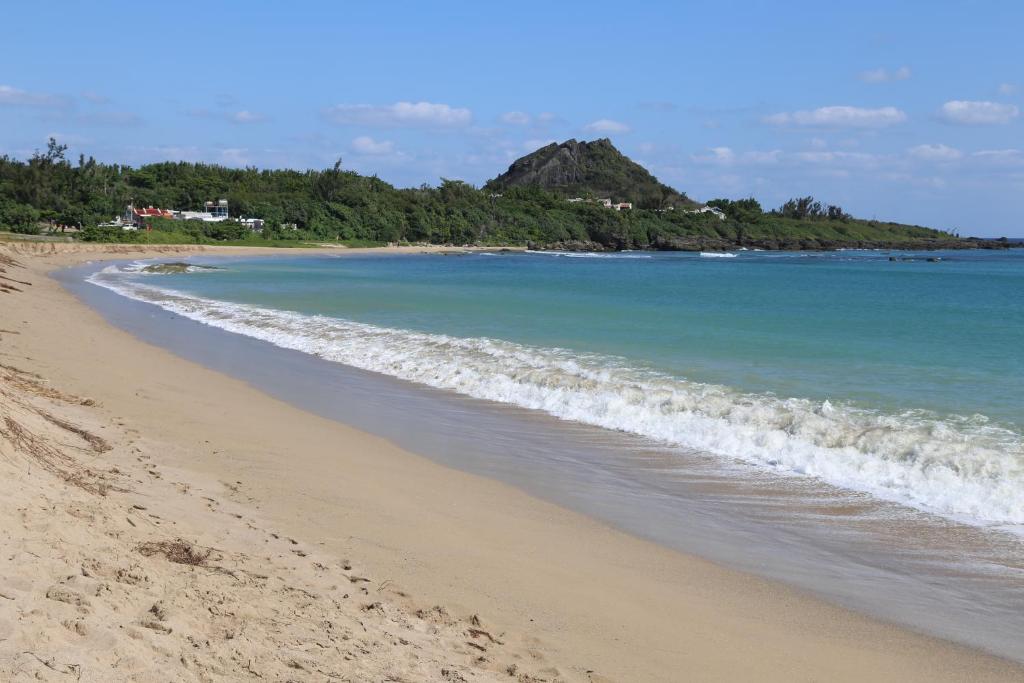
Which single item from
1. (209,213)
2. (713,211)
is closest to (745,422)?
(209,213)

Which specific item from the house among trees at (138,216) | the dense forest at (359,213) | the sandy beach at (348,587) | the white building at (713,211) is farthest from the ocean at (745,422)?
the white building at (713,211)

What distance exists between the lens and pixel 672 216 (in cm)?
15662

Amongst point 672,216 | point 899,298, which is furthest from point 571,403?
point 672,216

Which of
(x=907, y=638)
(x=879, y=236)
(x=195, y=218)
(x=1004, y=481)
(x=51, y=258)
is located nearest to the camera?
(x=907, y=638)

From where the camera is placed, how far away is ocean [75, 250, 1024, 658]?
6.19 meters

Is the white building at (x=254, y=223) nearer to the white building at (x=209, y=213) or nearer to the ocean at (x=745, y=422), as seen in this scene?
the white building at (x=209, y=213)

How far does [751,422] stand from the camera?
10.3 metres

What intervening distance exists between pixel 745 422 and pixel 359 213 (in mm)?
114123

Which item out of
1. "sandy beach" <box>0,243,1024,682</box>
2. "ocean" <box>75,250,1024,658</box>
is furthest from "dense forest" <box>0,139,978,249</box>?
"sandy beach" <box>0,243,1024,682</box>

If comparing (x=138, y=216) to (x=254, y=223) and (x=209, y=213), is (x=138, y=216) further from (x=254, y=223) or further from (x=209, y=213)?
(x=209, y=213)

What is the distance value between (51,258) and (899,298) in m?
50.0

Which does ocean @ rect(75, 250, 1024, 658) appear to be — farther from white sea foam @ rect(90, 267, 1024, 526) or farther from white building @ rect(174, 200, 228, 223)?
white building @ rect(174, 200, 228, 223)

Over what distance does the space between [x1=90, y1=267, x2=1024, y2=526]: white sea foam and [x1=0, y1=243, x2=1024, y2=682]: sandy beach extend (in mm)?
3171

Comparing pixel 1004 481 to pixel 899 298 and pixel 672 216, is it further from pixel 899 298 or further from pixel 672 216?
pixel 672 216
